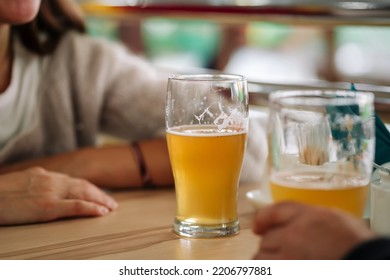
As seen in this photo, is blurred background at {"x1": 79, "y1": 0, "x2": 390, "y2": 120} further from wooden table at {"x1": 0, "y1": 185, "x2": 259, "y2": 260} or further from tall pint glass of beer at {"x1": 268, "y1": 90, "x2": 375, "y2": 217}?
tall pint glass of beer at {"x1": 268, "y1": 90, "x2": 375, "y2": 217}

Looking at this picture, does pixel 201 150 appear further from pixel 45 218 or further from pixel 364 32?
pixel 364 32

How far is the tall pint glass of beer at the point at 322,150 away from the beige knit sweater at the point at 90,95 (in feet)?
2.58

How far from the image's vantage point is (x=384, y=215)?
2.71 ft

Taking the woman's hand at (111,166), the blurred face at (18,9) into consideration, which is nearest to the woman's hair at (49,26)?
the blurred face at (18,9)

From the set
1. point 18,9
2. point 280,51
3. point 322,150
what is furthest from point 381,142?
point 280,51

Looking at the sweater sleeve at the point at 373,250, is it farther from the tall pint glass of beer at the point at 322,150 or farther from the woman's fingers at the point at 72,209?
the woman's fingers at the point at 72,209

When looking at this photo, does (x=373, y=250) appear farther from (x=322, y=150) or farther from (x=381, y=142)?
(x=381, y=142)

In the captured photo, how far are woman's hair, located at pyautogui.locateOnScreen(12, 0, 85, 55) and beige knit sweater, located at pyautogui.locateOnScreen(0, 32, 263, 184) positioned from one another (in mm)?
29

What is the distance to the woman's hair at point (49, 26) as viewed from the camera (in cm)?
157

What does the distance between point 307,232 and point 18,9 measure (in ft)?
2.97

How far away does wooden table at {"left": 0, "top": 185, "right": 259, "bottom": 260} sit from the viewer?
84 centimetres

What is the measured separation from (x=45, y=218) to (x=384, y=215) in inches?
20.0

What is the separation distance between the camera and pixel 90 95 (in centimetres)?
156

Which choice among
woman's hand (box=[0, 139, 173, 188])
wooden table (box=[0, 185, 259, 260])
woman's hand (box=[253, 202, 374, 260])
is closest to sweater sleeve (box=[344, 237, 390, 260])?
woman's hand (box=[253, 202, 374, 260])
